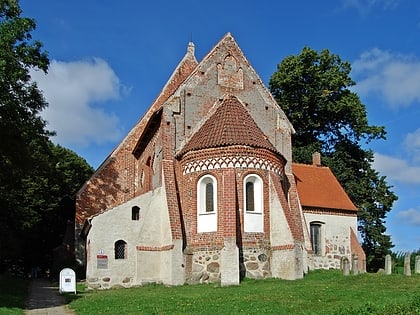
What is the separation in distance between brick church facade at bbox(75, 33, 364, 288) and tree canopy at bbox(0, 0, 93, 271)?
4.88m

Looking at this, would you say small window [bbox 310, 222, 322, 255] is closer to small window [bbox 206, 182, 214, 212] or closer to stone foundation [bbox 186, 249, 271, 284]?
stone foundation [bbox 186, 249, 271, 284]

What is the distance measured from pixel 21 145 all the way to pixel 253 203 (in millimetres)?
11276

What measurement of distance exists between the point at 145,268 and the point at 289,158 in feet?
34.4

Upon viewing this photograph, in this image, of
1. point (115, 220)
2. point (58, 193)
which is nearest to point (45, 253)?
point (58, 193)

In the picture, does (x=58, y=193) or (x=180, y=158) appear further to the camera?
(x=58, y=193)

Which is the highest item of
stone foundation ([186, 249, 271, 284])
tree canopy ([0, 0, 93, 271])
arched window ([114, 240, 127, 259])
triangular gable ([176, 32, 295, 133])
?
triangular gable ([176, 32, 295, 133])

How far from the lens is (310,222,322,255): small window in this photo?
33.7m

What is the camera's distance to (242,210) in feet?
85.3

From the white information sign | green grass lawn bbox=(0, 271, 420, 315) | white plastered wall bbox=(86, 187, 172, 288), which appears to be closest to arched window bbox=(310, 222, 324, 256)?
green grass lawn bbox=(0, 271, 420, 315)

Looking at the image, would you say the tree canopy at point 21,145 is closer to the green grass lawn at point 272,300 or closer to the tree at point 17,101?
the tree at point 17,101

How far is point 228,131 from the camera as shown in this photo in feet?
88.0

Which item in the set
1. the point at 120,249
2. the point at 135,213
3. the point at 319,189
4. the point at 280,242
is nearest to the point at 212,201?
the point at 280,242

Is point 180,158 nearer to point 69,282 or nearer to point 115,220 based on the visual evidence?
point 115,220

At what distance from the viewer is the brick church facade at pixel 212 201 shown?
25703 mm
